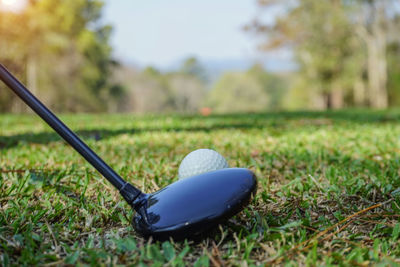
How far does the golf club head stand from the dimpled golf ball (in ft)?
1.11

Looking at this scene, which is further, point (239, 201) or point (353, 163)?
point (353, 163)

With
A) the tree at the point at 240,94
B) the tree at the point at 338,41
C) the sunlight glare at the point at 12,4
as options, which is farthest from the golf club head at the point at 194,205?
the tree at the point at 240,94

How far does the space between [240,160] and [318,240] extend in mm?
1357

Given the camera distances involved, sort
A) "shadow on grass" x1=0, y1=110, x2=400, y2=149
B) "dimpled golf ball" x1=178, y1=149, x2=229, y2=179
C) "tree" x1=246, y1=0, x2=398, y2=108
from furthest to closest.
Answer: "tree" x1=246, y1=0, x2=398, y2=108, "shadow on grass" x1=0, y1=110, x2=400, y2=149, "dimpled golf ball" x1=178, y1=149, x2=229, y2=179

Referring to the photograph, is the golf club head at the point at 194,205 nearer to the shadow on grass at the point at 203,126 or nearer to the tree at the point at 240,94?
the shadow on grass at the point at 203,126

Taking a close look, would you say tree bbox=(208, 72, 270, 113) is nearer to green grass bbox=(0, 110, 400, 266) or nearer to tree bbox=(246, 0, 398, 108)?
tree bbox=(246, 0, 398, 108)

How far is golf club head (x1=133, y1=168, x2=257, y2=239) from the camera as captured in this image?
121 centimetres

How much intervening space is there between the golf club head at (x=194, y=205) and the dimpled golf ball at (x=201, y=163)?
1.11 ft

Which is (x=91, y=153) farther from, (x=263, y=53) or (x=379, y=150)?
(x=263, y=53)

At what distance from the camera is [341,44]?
18.9m

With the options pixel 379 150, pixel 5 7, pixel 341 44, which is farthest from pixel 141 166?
pixel 341 44

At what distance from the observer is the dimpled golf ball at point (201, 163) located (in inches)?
66.4

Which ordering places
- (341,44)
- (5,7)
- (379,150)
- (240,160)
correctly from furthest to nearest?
(341,44) → (5,7) → (379,150) → (240,160)

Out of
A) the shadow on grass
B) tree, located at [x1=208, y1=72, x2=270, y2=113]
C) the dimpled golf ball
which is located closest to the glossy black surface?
the dimpled golf ball
